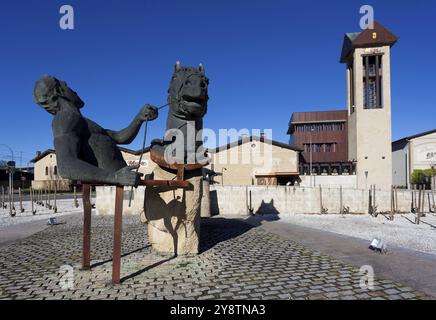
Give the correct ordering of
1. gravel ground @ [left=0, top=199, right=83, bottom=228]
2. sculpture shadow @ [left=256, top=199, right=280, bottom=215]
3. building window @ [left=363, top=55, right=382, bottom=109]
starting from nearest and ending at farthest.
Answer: gravel ground @ [left=0, top=199, right=83, bottom=228] → sculpture shadow @ [left=256, top=199, right=280, bottom=215] → building window @ [left=363, top=55, right=382, bottom=109]

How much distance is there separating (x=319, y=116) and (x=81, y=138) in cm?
4635

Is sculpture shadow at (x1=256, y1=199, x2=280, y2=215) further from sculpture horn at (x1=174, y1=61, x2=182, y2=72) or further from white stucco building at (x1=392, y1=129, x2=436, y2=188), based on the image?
white stucco building at (x1=392, y1=129, x2=436, y2=188)

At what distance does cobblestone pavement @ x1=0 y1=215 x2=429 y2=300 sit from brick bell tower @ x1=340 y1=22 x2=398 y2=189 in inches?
1380

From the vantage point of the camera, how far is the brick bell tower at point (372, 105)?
3881 centimetres

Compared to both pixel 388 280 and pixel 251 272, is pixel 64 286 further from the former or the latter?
pixel 388 280

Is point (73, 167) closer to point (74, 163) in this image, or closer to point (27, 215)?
point (74, 163)

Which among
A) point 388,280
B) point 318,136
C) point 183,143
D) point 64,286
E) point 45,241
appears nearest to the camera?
point 64,286

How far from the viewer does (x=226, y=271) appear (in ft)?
17.5

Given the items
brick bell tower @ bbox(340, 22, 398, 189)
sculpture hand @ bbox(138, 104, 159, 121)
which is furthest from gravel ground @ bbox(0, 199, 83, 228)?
brick bell tower @ bbox(340, 22, 398, 189)

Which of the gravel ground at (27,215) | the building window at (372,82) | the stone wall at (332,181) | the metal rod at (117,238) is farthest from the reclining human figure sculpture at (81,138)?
the building window at (372,82)

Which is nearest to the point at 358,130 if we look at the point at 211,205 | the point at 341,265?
the point at 211,205

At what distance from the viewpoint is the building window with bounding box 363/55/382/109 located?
3984cm
